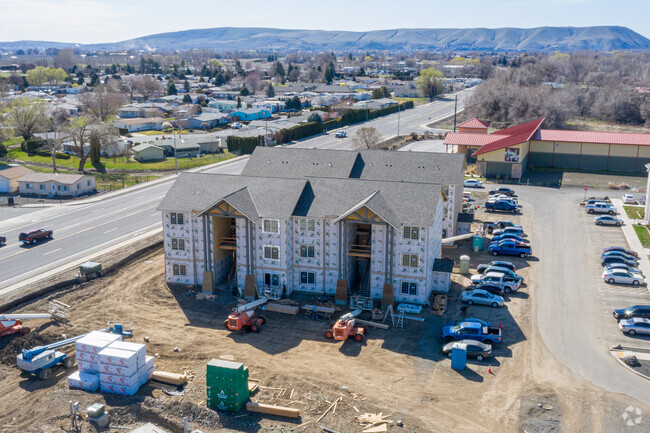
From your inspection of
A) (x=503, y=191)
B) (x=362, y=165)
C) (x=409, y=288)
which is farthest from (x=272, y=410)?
(x=503, y=191)

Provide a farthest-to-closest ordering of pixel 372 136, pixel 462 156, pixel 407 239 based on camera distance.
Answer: pixel 372 136
pixel 462 156
pixel 407 239

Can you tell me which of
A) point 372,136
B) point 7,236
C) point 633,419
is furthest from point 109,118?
point 633,419

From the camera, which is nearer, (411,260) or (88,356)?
(88,356)

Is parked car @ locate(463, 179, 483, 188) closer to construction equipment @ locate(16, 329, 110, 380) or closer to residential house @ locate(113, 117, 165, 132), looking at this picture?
construction equipment @ locate(16, 329, 110, 380)

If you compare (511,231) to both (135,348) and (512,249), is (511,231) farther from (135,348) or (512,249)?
(135,348)

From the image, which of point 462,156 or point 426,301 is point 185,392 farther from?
point 462,156

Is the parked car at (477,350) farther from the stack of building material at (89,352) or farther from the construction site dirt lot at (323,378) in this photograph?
the stack of building material at (89,352)
